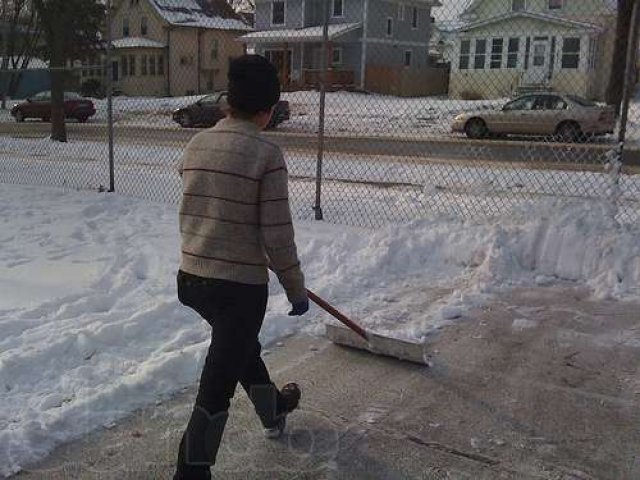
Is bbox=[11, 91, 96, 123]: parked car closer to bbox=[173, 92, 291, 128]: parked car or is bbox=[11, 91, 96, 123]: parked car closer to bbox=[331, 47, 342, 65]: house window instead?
bbox=[173, 92, 291, 128]: parked car

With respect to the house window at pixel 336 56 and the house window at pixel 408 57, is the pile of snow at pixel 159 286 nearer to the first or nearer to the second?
the house window at pixel 336 56

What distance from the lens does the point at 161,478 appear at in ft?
10.4

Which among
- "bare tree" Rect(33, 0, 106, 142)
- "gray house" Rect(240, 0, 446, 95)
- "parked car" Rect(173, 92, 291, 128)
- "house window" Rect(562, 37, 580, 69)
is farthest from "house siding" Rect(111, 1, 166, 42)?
"bare tree" Rect(33, 0, 106, 142)

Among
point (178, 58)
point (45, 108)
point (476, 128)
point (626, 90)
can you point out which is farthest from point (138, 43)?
point (626, 90)

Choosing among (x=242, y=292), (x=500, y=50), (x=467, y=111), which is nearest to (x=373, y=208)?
(x=242, y=292)

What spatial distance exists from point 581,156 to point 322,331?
12.6m

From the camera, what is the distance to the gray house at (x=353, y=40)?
34.0 metres

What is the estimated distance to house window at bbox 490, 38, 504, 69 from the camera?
92.5 feet

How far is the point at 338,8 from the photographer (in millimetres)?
39094

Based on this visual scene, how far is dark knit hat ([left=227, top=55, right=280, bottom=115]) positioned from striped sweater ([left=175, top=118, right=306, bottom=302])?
72 millimetres

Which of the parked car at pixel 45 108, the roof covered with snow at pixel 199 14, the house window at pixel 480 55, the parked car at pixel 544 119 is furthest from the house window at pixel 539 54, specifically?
the roof covered with snow at pixel 199 14

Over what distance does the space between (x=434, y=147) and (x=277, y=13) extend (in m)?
26.5

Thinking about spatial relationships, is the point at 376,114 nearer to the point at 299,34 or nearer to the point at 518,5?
the point at 518,5

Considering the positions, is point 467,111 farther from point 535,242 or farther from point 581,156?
point 535,242
